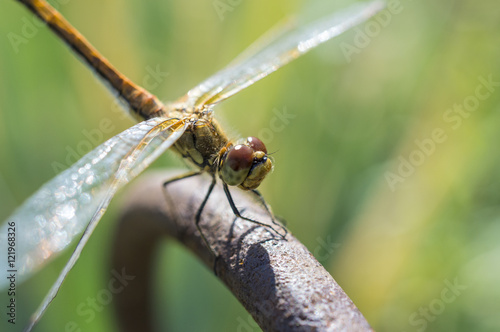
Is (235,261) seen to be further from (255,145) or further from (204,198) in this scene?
(255,145)

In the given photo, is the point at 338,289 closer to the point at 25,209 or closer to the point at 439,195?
the point at 25,209

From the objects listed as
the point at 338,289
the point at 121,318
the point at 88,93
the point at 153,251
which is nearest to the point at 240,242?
the point at 338,289

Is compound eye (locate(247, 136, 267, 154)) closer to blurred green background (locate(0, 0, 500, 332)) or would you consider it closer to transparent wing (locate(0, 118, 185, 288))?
transparent wing (locate(0, 118, 185, 288))

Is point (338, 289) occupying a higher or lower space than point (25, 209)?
lower

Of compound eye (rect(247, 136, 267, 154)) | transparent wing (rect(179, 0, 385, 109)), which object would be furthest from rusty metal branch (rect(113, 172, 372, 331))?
transparent wing (rect(179, 0, 385, 109))

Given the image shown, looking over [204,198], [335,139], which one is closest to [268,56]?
[335,139]

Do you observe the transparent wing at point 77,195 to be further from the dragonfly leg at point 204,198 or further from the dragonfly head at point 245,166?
the dragonfly head at point 245,166
